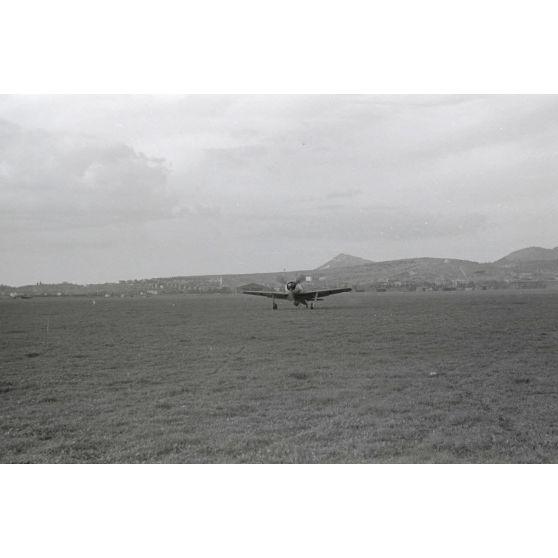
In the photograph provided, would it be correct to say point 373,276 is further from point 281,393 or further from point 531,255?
point 281,393

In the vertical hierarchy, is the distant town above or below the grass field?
above

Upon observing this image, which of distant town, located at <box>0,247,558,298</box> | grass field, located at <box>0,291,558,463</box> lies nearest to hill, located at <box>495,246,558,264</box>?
distant town, located at <box>0,247,558,298</box>

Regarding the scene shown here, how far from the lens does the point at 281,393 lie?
23.2ft

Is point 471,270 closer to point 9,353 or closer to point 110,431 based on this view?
point 110,431

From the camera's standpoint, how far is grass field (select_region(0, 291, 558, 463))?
5.73m

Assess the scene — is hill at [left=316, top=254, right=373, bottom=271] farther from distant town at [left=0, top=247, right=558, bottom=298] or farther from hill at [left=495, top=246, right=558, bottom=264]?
hill at [left=495, top=246, right=558, bottom=264]

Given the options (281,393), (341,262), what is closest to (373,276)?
(341,262)

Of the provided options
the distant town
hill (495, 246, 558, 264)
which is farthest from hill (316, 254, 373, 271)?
hill (495, 246, 558, 264)

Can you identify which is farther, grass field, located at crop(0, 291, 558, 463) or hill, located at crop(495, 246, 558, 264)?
hill, located at crop(495, 246, 558, 264)

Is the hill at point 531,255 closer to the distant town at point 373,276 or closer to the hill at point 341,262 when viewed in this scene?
the distant town at point 373,276

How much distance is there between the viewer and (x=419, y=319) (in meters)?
13.6

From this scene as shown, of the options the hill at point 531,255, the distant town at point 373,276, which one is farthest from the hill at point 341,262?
the hill at point 531,255

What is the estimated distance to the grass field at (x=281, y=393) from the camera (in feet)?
18.8

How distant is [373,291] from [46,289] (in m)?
16.1
